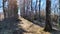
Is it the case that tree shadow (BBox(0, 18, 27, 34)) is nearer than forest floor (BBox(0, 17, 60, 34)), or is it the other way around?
forest floor (BBox(0, 17, 60, 34))

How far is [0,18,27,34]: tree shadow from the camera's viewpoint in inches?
383

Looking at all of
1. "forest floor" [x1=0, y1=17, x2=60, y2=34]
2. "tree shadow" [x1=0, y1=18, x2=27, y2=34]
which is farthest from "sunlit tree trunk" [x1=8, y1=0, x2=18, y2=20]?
"forest floor" [x1=0, y1=17, x2=60, y2=34]

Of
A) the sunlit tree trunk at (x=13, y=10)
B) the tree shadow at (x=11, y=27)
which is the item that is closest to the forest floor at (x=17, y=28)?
the tree shadow at (x=11, y=27)

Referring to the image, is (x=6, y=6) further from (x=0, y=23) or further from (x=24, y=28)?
(x=24, y=28)

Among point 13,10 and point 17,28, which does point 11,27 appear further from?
point 13,10

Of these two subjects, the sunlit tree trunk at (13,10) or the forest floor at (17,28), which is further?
the sunlit tree trunk at (13,10)

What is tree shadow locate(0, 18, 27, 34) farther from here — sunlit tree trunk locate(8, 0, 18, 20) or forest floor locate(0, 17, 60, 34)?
sunlit tree trunk locate(8, 0, 18, 20)

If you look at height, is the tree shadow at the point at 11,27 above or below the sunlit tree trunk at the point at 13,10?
below

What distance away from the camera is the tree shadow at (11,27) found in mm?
9736

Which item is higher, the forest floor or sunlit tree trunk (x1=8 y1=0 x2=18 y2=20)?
sunlit tree trunk (x1=8 y1=0 x2=18 y2=20)

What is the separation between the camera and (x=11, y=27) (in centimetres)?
1058

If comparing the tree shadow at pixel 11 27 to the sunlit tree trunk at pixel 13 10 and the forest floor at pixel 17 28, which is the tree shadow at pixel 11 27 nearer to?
the forest floor at pixel 17 28

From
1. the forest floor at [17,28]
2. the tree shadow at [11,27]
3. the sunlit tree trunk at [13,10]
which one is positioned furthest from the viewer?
the sunlit tree trunk at [13,10]

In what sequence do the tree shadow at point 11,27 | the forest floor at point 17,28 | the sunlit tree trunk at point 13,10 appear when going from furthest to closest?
the sunlit tree trunk at point 13,10 → the tree shadow at point 11,27 → the forest floor at point 17,28
